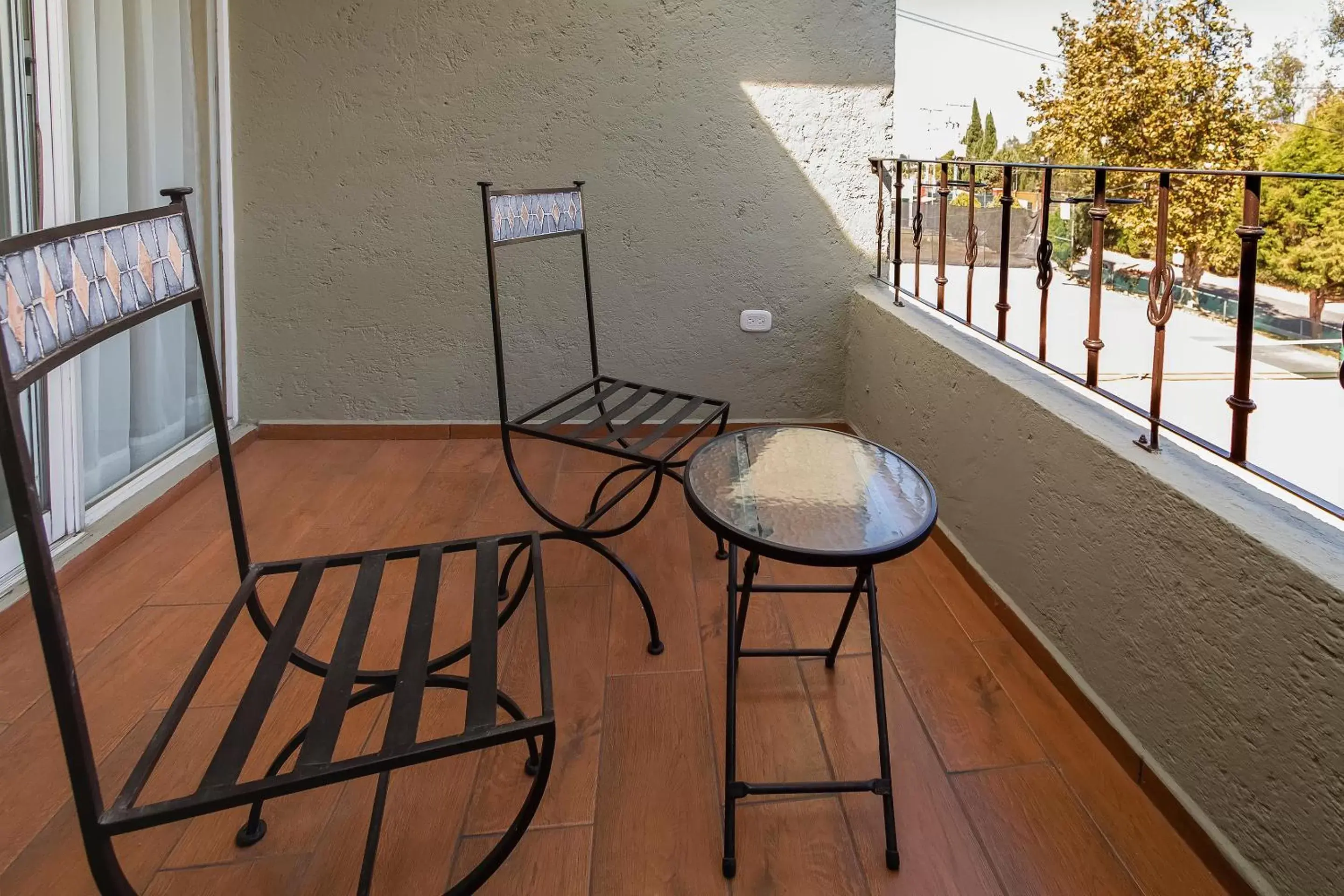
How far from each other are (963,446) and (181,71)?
2.73m

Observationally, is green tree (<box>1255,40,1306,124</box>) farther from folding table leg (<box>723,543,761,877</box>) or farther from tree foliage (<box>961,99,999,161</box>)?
folding table leg (<box>723,543,761,877</box>)

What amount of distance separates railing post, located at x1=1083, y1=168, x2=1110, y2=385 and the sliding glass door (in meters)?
2.38

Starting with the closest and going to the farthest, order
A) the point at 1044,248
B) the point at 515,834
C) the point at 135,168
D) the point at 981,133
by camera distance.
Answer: the point at 515,834 < the point at 1044,248 < the point at 135,168 < the point at 981,133

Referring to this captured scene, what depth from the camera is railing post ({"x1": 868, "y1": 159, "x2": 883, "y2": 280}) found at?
330 cm

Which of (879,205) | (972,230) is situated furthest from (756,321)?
(972,230)

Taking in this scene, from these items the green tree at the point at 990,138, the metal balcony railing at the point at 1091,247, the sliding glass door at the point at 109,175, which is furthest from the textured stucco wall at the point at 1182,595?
the green tree at the point at 990,138

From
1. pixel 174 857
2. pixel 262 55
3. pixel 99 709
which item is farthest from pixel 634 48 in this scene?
pixel 174 857

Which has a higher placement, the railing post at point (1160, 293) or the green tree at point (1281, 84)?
the green tree at point (1281, 84)

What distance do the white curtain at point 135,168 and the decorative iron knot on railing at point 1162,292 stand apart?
2.53 meters

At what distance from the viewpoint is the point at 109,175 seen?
2.46m

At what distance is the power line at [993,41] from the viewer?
6.87 meters

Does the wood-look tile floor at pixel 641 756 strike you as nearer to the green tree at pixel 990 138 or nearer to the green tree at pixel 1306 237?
the green tree at pixel 1306 237

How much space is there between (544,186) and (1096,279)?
7.11 feet

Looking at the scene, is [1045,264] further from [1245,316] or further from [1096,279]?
Result: [1245,316]
